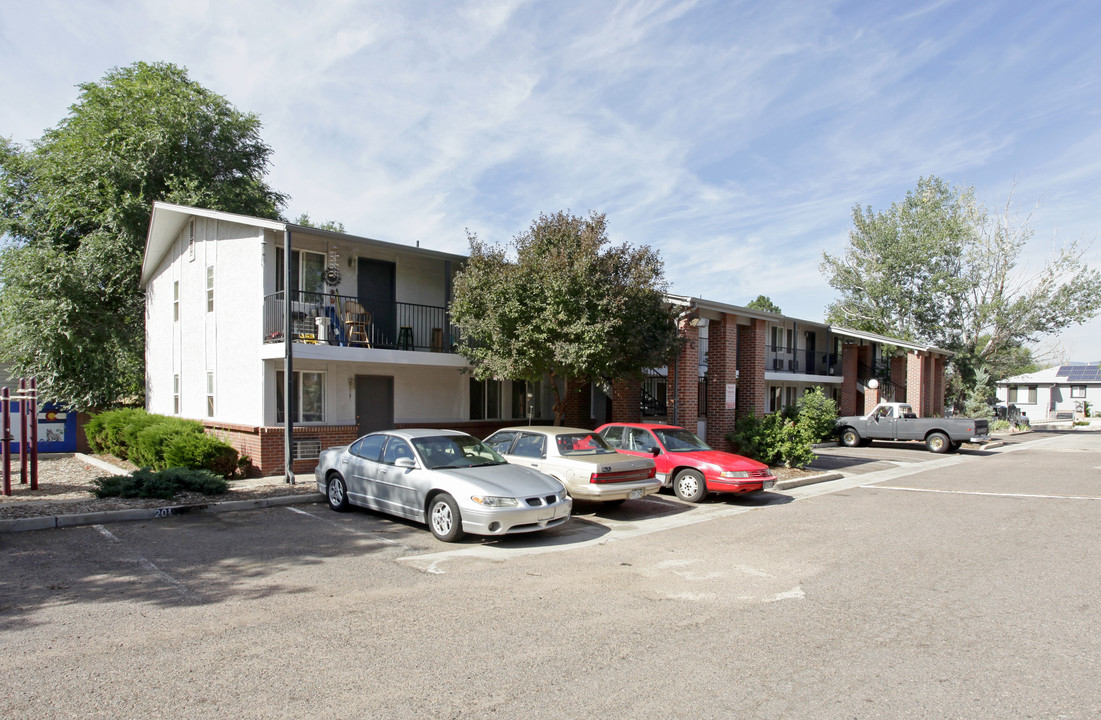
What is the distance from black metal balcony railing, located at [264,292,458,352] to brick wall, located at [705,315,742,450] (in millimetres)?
6849

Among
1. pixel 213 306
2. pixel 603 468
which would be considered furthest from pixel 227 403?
pixel 603 468

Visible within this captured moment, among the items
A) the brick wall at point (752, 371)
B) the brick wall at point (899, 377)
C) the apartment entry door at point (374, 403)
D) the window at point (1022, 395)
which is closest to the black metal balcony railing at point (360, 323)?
the apartment entry door at point (374, 403)

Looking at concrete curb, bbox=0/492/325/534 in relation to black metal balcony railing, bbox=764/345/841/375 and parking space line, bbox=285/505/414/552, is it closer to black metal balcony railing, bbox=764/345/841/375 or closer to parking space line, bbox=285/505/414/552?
parking space line, bbox=285/505/414/552

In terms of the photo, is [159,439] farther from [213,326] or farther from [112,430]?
[112,430]

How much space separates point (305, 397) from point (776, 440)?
35.8ft

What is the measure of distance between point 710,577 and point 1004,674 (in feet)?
9.42

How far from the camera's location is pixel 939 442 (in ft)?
76.7

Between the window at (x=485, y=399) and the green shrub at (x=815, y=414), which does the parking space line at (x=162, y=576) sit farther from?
the green shrub at (x=815, y=414)

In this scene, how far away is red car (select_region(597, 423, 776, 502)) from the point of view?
38.3 feet

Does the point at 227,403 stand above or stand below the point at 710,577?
above

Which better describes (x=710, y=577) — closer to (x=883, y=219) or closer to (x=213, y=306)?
(x=213, y=306)

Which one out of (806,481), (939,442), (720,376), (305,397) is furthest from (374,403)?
(939,442)

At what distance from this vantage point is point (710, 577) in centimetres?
711

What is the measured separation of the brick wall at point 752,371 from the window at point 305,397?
11.0 m
